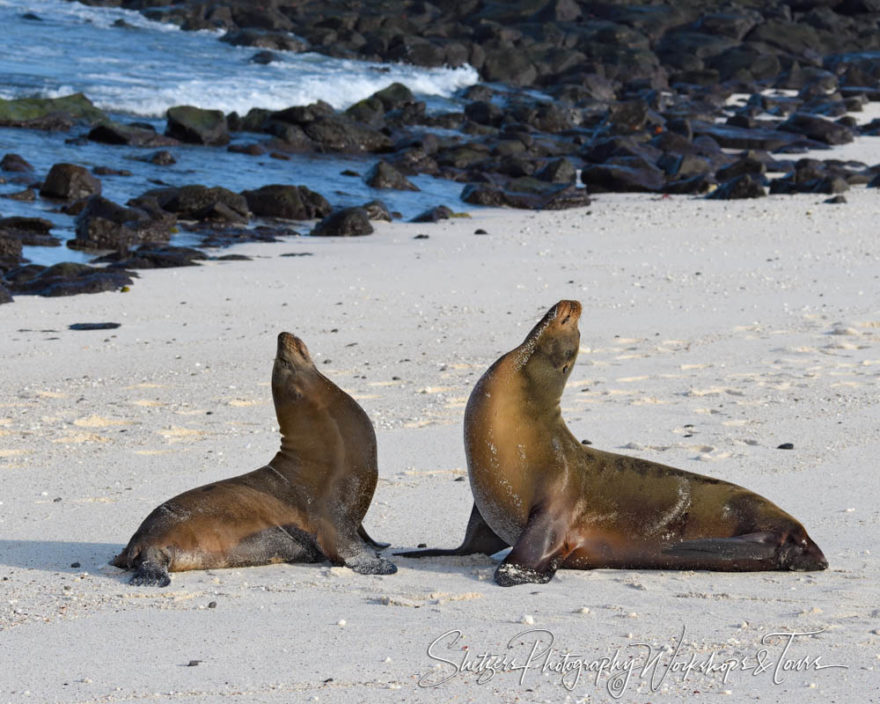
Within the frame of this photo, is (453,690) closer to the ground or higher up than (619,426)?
higher up

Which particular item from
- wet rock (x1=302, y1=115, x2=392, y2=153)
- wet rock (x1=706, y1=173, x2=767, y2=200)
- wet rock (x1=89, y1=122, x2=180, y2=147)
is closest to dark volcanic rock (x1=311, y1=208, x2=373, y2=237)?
wet rock (x1=706, y1=173, x2=767, y2=200)

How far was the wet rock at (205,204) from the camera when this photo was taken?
61.9ft

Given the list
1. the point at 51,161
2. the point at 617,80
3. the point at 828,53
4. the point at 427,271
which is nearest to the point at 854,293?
the point at 427,271

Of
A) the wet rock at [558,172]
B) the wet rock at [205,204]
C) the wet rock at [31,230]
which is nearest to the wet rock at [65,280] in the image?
the wet rock at [31,230]

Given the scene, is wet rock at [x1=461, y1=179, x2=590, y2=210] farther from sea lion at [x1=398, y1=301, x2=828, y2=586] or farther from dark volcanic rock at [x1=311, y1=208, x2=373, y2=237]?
sea lion at [x1=398, y1=301, x2=828, y2=586]

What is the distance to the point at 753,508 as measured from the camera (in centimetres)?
572

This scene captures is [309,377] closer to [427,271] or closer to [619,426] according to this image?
[619,426]

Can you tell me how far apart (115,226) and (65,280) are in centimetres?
348

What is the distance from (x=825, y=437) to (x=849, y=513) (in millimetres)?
1433

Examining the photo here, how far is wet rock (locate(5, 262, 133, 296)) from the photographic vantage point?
1308 centimetres

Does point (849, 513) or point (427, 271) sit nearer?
point (849, 513)

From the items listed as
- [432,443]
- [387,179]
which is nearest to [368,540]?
[432,443]

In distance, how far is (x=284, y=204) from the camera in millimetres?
19484

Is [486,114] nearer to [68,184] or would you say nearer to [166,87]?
[166,87]
